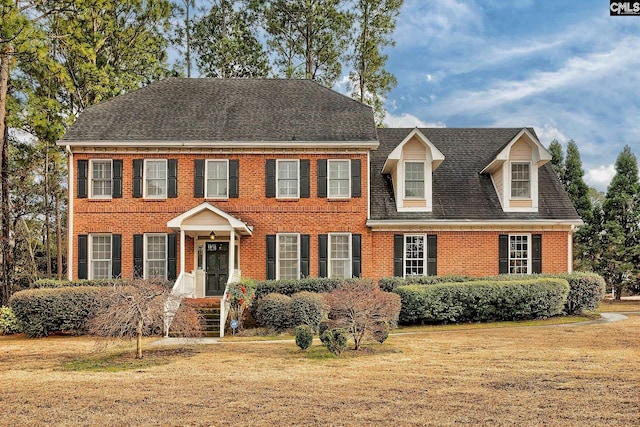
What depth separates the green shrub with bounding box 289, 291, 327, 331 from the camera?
1889cm

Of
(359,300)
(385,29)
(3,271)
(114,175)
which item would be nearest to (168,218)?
(114,175)

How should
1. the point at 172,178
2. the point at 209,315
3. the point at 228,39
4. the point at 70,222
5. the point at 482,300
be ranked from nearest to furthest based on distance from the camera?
the point at 209,315 < the point at 482,300 < the point at 70,222 < the point at 172,178 < the point at 228,39

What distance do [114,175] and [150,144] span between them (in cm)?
180

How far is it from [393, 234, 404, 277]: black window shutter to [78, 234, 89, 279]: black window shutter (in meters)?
11.5

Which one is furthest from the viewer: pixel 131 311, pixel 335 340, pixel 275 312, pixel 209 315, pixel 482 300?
pixel 482 300

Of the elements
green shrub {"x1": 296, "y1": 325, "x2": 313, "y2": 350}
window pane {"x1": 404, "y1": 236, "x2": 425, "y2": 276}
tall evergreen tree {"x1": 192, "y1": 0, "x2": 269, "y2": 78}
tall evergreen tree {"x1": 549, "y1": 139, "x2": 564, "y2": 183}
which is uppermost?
tall evergreen tree {"x1": 192, "y1": 0, "x2": 269, "y2": 78}

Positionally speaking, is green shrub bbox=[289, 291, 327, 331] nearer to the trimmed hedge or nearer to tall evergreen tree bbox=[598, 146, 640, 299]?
the trimmed hedge

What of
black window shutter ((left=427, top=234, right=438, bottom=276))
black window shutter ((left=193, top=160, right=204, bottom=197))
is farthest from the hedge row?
black window shutter ((left=193, top=160, right=204, bottom=197))

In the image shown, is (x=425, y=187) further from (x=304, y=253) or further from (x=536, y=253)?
(x=304, y=253)

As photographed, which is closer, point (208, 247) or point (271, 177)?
point (271, 177)

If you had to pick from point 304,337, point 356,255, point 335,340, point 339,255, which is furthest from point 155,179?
point 335,340

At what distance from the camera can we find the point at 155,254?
23.2m

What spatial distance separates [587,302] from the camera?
22.6 m

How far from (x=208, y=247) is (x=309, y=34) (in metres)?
16.6
